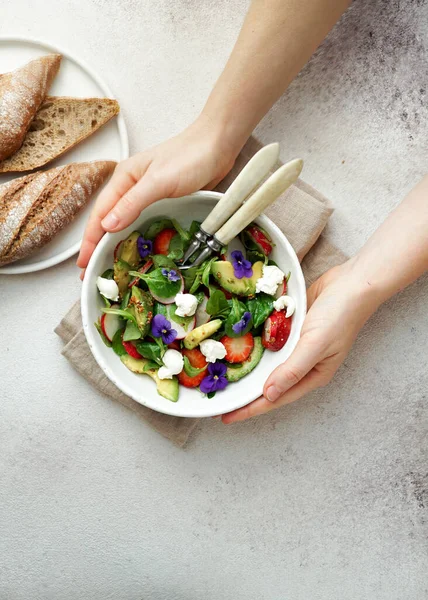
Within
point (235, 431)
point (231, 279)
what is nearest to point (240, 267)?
point (231, 279)

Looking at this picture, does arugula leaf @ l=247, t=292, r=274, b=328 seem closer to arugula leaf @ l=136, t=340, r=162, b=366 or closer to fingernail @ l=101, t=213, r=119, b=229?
arugula leaf @ l=136, t=340, r=162, b=366

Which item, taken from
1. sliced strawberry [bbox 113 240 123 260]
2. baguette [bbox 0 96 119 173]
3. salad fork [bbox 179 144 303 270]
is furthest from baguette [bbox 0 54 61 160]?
salad fork [bbox 179 144 303 270]

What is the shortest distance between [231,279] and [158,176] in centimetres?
24

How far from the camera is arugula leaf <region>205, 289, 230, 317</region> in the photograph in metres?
1.08

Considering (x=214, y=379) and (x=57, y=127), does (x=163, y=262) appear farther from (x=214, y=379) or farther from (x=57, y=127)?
(x=57, y=127)

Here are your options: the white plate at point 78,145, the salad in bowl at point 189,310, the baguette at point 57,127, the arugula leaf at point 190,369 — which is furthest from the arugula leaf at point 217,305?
the baguette at point 57,127

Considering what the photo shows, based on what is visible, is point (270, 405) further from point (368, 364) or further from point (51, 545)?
point (51, 545)

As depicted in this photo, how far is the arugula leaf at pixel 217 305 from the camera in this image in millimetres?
1078

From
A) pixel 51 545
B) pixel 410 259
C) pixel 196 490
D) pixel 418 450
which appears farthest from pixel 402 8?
pixel 51 545

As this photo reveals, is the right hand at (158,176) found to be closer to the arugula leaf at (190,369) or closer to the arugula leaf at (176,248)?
the arugula leaf at (176,248)

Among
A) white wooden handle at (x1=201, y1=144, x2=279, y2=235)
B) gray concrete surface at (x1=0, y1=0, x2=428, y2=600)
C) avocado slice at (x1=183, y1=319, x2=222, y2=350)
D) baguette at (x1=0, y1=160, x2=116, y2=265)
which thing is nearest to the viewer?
white wooden handle at (x1=201, y1=144, x2=279, y2=235)

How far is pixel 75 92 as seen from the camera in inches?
49.7

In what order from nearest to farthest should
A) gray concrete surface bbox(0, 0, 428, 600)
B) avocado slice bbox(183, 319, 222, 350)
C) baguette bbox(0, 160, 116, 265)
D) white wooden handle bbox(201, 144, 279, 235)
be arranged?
1. white wooden handle bbox(201, 144, 279, 235)
2. avocado slice bbox(183, 319, 222, 350)
3. baguette bbox(0, 160, 116, 265)
4. gray concrete surface bbox(0, 0, 428, 600)

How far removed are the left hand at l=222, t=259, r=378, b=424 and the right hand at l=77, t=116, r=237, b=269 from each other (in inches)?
13.3
